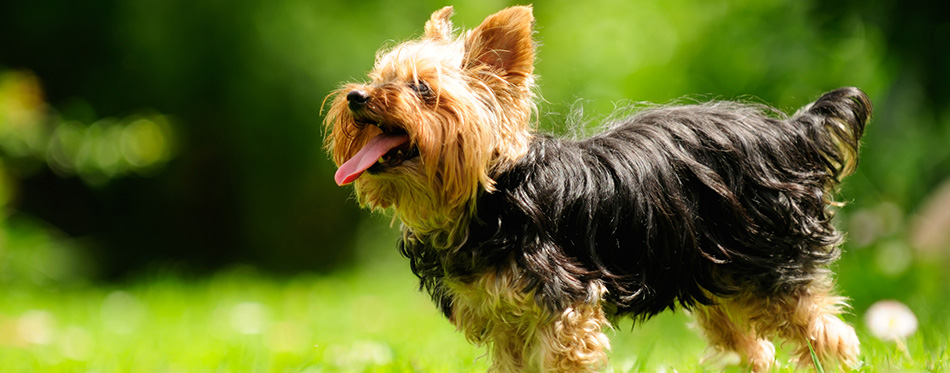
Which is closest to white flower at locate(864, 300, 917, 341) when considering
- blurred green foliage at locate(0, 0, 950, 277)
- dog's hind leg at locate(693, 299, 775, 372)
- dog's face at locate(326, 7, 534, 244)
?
dog's hind leg at locate(693, 299, 775, 372)

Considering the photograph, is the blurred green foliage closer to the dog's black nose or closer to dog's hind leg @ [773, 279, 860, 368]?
dog's hind leg @ [773, 279, 860, 368]

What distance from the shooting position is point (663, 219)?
3.67 meters

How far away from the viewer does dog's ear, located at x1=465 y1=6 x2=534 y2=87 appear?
3.57m

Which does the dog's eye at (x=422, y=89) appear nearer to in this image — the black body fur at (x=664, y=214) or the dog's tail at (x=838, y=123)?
the black body fur at (x=664, y=214)

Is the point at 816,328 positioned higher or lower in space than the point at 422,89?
lower

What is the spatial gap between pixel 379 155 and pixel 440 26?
809 millimetres

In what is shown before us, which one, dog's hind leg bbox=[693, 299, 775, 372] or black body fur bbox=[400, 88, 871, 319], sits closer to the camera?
black body fur bbox=[400, 88, 871, 319]

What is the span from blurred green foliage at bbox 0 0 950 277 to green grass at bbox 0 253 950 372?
1144 mm

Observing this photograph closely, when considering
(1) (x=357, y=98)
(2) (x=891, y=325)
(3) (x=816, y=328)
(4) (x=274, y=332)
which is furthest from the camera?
(4) (x=274, y=332)

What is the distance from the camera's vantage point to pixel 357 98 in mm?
3391

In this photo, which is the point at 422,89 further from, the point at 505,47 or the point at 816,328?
the point at 816,328

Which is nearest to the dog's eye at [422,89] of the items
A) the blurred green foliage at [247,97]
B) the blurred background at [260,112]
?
the blurred background at [260,112]

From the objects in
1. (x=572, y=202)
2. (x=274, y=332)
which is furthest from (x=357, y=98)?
(x=274, y=332)

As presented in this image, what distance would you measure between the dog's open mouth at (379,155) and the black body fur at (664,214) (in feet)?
1.13
